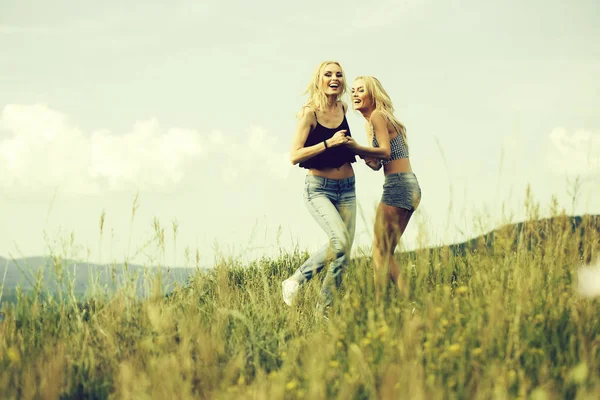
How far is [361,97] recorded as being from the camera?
16.5 feet

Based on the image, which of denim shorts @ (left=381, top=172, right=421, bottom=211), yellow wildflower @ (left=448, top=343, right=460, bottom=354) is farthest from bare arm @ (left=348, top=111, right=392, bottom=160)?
yellow wildflower @ (left=448, top=343, right=460, bottom=354)

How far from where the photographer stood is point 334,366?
9.95 ft

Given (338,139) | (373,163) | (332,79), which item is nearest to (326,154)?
(338,139)

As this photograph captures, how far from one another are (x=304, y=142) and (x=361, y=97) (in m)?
0.66

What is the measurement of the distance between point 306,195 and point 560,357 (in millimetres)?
2533

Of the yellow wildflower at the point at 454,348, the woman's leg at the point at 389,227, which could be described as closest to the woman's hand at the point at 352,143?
the woman's leg at the point at 389,227

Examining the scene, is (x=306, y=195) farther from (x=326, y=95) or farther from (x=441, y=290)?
(x=441, y=290)

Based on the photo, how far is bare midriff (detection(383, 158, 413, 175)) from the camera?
189 inches

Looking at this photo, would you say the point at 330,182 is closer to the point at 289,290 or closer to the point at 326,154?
the point at 326,154

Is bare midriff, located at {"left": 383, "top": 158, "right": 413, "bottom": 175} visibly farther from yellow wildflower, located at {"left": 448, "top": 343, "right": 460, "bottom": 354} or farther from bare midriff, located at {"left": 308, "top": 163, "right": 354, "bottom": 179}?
yellow wildflower, located at {"left": 448, "top": 343, "right": 460, "bottom": 354}

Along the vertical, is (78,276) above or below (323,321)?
above

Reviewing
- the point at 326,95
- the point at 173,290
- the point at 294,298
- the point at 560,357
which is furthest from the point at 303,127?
the point at 560,357

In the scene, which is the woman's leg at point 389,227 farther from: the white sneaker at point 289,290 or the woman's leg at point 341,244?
the white sneaker at point 289,290

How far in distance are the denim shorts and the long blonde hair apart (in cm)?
92
